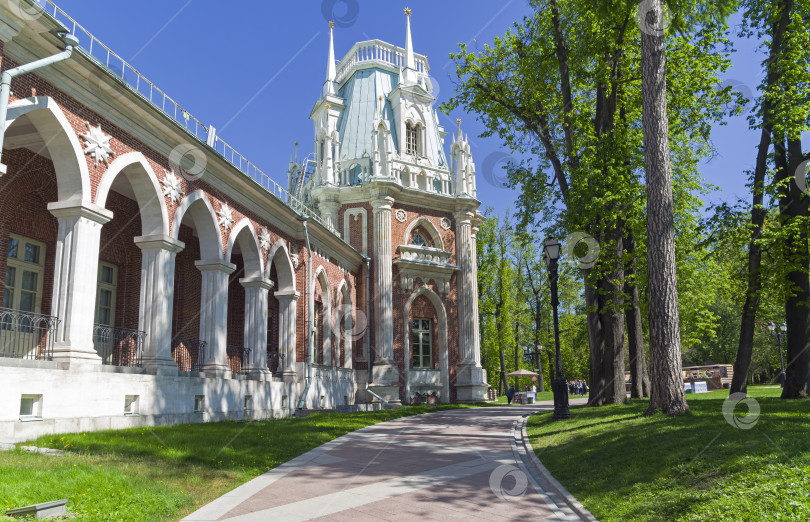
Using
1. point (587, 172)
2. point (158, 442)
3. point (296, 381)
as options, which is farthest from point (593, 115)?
point (158, 442)

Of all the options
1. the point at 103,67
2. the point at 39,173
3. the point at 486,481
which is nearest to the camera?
the point at 486,481

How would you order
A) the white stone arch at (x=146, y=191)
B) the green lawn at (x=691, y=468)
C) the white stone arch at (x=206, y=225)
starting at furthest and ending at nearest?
the white stone arch at (x=206, y=225), the white stone arch at (x=146, y=191), the green lawn at (x=691, y=468)

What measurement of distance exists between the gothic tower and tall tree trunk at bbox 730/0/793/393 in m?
15.7

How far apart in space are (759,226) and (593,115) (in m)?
8.10

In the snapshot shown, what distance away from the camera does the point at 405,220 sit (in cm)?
3181

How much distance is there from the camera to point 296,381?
21.1 metres

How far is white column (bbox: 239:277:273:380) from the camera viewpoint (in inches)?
734

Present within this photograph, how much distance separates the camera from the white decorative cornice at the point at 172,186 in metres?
14.2

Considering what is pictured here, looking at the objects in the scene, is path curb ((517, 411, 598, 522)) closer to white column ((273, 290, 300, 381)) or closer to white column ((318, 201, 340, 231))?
white column ((273, 290, 300, 381))

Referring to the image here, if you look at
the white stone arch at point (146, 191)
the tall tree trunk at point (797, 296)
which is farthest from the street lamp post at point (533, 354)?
the white stone arch at point (146, 191)

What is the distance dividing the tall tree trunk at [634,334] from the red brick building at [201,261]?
1092 cm

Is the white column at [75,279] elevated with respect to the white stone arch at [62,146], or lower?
lower

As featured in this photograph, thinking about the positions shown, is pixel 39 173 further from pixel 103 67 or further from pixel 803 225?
pixel 803 225

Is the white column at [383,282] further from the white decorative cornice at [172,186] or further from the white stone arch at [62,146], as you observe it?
the white stone arch at [62,146]
